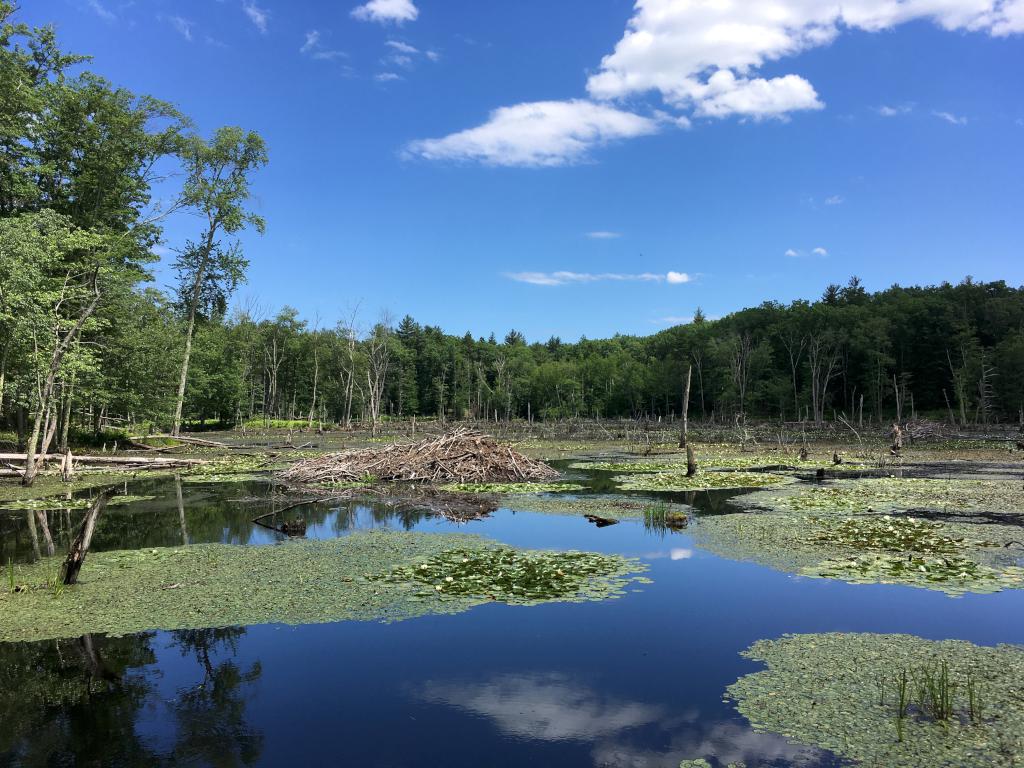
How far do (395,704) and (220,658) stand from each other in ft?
7.39

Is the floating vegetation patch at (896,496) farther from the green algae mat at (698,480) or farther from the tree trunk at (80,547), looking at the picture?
the tree trunk at (80,547)

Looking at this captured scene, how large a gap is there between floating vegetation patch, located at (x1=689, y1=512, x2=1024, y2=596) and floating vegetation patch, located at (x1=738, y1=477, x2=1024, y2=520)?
1613 mm

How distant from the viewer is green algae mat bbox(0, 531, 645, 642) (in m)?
7.29

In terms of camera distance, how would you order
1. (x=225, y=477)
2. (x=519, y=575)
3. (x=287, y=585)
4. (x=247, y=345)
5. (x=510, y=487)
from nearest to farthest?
(x=287, y=585) → (x=519, y=575) → (x=510, y=487) → (x=225, y=477) → (x=247, y=345)

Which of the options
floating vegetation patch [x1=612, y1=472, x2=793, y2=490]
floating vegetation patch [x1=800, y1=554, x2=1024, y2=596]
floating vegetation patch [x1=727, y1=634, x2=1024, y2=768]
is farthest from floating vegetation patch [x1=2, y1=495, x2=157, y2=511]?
floating vegetation patch [x1=800, y1=554, x2=1024, y2=596]

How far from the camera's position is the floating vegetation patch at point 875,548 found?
859 cm

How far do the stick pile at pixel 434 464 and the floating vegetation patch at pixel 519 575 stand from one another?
1074 cm

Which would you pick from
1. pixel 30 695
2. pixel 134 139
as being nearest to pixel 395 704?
pixel 30 695

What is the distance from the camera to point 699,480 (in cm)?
2061

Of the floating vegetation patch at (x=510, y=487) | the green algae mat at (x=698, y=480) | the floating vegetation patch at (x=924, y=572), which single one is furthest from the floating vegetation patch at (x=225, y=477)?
the floating vegetation patch at (x=924, y=572)

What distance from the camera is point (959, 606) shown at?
7645 mm

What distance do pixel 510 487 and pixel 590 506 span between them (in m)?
4.21

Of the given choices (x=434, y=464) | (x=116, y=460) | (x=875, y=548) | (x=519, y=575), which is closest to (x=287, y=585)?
(x=519, y=575)

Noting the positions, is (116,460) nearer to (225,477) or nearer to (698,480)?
(225,477)
